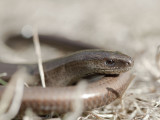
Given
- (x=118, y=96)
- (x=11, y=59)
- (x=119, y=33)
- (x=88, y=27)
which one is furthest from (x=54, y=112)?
(x=88, y=27)

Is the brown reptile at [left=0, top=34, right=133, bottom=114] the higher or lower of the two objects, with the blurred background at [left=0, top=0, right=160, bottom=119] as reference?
lower

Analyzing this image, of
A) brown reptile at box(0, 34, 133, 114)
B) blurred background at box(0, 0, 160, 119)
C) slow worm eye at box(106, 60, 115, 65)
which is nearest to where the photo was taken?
brown reptile at box(0, 34, 133, 114)

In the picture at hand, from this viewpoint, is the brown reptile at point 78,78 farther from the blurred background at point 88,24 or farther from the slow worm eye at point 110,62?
the blurred background at point 88,24

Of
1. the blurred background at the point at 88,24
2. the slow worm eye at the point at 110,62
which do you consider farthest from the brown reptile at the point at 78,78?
the blurred background at the point at 88,24

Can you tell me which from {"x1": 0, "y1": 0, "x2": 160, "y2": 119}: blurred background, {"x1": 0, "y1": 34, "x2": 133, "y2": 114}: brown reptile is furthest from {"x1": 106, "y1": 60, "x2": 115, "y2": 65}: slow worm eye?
{"x1": 0, "y1": 0, "x2": 160, "y2": 119}: blurred background

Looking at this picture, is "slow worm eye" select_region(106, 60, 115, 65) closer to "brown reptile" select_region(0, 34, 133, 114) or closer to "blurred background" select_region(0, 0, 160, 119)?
"brown reptile" select_region(0, 34, 133, 114)

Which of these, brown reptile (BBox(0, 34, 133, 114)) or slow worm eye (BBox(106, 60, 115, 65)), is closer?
brown reptile (BBox(0, 34, 133, 114))

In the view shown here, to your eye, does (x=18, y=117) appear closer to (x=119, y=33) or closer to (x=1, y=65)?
(x=1, y=65)
